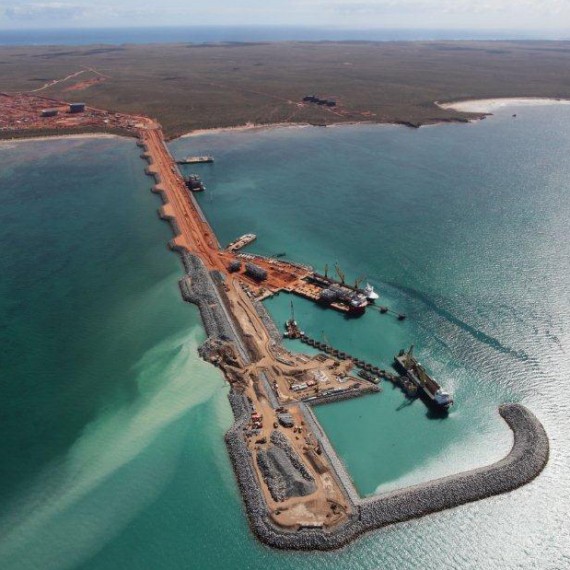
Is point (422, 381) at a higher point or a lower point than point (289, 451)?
higher

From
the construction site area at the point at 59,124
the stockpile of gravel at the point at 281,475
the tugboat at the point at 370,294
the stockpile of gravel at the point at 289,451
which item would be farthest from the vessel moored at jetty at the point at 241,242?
the construction site area at the point at 59,124

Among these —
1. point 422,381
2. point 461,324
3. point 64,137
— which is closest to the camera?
point 422,381

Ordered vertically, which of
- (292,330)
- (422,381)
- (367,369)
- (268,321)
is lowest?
(268,321)

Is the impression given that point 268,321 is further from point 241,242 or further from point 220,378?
point 241,242

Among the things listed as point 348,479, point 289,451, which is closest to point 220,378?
point 289,451

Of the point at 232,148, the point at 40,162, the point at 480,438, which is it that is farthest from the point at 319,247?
→ the point at 40,162

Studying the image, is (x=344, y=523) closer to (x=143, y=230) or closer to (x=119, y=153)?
(x=143, y=230)
